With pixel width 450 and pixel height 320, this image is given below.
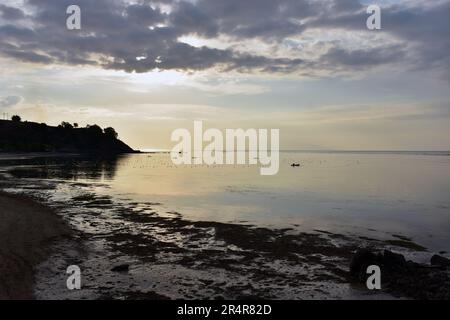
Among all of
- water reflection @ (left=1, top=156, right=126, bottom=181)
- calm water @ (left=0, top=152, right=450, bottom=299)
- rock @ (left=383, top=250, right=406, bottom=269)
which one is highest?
water reflection @ (left=1, top=156, right=126, bottom=181)

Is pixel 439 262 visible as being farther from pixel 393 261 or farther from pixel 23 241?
pixel 23 241

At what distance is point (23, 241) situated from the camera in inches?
680

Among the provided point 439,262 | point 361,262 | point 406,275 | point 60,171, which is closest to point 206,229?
point 361,262

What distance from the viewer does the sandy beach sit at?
12.1m

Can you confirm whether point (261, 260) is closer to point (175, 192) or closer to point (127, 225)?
point (127, 225)

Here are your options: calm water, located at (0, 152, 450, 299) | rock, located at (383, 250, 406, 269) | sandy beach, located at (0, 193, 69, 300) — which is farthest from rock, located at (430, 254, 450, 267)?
sandy beach, located at (0, 193, 69, 300)

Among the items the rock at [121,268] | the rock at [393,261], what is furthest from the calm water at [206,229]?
the rock at [393,261]

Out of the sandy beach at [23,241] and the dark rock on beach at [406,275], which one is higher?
the sandy beach at [23,241]

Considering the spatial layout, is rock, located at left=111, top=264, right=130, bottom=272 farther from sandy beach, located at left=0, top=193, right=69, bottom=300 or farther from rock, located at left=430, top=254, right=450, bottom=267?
rock, located at left=430, top=254, right=450, bottom=267

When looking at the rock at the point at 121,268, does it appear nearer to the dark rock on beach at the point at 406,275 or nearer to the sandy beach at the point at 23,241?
the sandy beach at the point at 23,241

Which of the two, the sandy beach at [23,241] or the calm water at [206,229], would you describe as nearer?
the sandy beach at [23,241]

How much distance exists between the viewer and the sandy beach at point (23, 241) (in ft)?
39.7

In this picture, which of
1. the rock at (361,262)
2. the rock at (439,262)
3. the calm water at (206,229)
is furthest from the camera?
the rock at (439,262)
